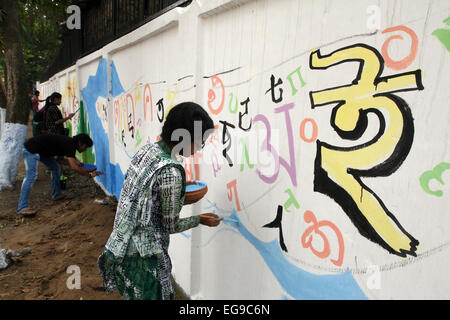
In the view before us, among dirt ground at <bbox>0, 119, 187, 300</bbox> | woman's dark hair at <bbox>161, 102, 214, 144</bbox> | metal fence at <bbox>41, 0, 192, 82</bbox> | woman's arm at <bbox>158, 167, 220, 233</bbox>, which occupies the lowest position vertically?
dirt ground at <bbox>0, 119, 187, 300</bbox>

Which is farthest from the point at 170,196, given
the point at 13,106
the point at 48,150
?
the point at 13,106

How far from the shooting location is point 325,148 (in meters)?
1.39

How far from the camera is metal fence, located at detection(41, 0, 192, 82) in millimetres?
3363

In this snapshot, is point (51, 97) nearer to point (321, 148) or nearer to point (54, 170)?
point (54, 170)

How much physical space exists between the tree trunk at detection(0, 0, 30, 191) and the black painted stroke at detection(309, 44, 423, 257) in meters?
6.37

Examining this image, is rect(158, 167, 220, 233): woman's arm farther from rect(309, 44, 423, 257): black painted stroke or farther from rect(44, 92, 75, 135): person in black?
rect(44, 92, 75, 135): person in black

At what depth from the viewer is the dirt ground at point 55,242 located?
295cm

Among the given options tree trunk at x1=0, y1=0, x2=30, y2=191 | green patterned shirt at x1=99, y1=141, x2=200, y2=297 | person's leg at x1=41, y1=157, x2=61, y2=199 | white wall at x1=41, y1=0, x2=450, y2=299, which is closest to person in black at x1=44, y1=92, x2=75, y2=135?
tree trunk at x1=0, y1=0, x2=30, y2=191

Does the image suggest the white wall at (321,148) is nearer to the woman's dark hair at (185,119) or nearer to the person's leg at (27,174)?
the woman's dark hair at (185,119)

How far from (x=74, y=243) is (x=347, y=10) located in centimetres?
412

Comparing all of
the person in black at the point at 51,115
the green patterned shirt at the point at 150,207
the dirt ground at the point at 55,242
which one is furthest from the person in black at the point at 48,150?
the green patterned shirt at the point at 150,207

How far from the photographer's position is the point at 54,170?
17.6 ft
